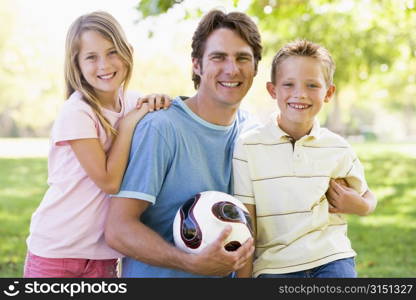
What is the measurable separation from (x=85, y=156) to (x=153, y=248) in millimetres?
669

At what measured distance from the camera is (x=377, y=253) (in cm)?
804

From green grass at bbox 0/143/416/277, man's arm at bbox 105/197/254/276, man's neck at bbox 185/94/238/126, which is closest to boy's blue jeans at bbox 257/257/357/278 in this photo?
man's arm at bbox 105/197/254/276

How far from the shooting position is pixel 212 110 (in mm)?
3781

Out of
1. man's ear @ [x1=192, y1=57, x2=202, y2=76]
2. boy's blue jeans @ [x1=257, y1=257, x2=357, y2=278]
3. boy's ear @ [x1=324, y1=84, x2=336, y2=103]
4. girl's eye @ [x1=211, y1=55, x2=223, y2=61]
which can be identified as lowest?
boy's blue jeans @ [x1=257, y1=257, x2=357, y2=278]

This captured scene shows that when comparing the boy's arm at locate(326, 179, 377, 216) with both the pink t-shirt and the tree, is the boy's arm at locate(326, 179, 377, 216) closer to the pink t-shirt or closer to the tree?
the pink t-shirt

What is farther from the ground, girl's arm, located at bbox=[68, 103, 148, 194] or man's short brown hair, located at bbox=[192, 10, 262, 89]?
man's short brown hair, located at bbox=[192, 10, 262, 89]

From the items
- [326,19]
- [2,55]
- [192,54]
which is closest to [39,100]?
[2,55]

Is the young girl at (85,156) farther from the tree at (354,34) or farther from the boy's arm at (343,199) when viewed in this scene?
the tree at (354,34)

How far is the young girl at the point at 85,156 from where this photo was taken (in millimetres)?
3559

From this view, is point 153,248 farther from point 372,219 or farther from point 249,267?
point 372,219

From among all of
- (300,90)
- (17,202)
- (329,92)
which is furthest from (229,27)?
(17,202)

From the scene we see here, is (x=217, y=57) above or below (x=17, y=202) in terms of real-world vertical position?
below

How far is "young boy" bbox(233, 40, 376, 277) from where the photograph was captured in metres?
3.63

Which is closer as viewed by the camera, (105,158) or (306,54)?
(105,158)
